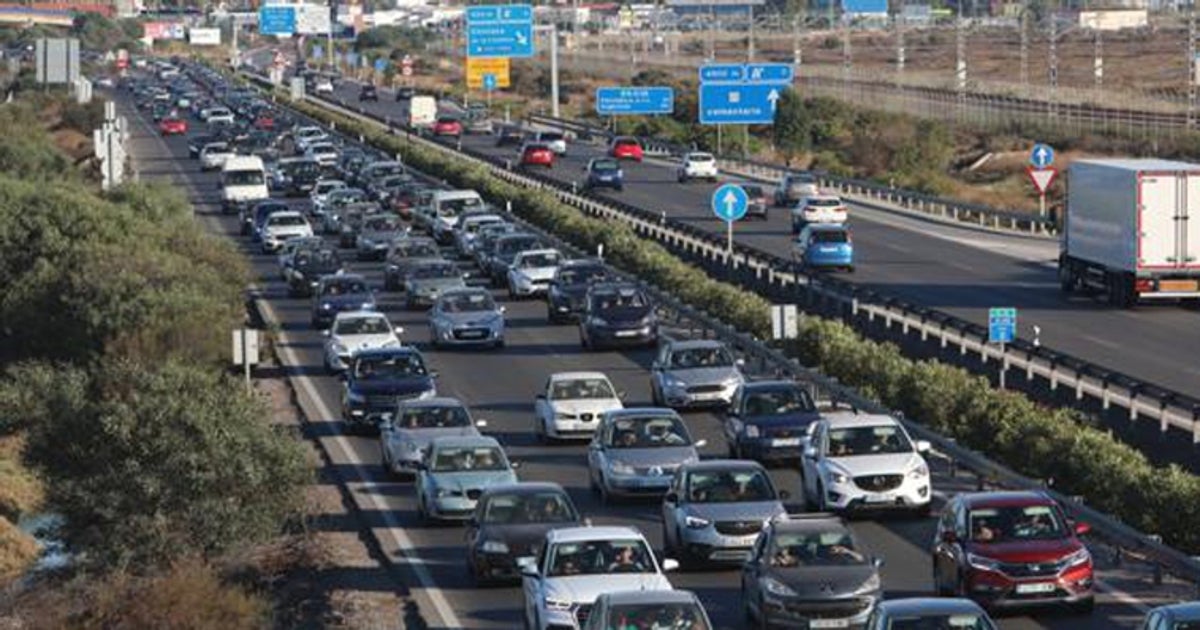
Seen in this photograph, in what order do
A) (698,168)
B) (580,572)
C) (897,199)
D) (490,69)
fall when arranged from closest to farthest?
(580,572), (897,199), (698,168), (490,69)

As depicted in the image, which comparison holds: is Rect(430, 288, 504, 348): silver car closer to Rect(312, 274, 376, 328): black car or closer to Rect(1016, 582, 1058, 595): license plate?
Rect(312, 274, 376, 328): black car

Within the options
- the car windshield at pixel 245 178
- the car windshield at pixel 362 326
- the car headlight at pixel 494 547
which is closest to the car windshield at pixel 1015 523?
the car headlight at pixel 494 547

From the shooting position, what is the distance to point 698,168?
9775cm

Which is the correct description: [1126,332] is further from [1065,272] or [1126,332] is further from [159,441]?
[159,441]

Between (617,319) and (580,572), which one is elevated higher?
(580,572)

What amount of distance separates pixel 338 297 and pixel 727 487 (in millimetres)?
26745

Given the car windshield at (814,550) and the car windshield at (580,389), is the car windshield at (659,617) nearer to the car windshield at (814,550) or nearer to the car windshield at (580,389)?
the car windshield at (814,550)

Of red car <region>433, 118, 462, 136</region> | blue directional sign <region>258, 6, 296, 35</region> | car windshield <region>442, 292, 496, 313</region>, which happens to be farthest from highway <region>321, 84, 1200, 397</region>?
blue directional sign <region>258, 6, 296, 35</region>

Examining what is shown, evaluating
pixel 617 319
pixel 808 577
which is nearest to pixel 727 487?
pixel 808 577

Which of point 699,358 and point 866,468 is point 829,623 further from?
point 699,358

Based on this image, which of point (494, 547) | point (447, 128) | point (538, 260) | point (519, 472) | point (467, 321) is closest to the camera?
point (494, 547)

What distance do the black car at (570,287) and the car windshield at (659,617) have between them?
3246cm

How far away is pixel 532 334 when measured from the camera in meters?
52.4

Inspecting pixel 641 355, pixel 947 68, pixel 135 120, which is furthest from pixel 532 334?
pixel 947 68
